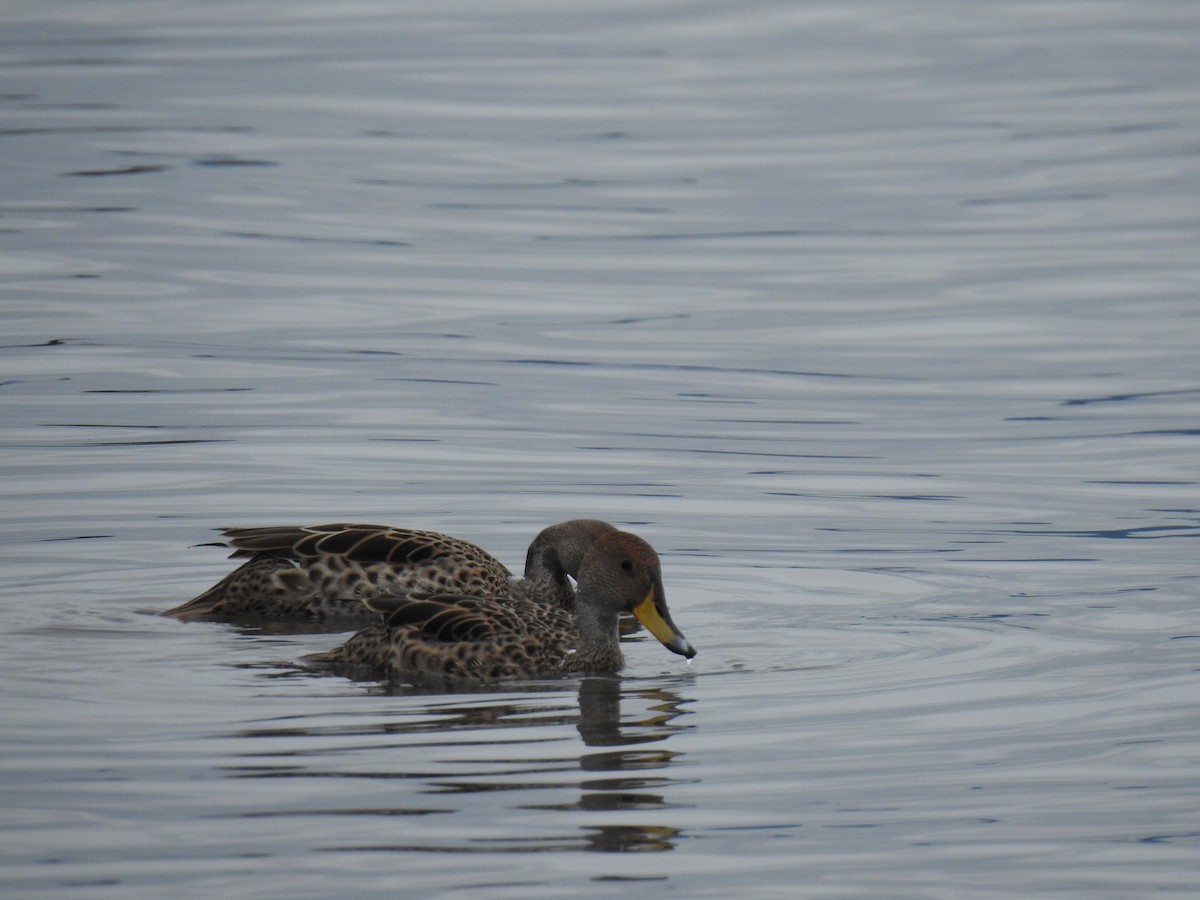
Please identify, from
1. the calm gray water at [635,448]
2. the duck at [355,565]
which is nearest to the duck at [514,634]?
the calm gray water at [635,448]

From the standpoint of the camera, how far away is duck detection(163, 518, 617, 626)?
38.4 feet

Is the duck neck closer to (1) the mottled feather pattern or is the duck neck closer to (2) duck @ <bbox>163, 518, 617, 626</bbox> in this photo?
(1) the mottled feather pattern

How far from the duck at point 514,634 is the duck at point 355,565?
1280 millimetres

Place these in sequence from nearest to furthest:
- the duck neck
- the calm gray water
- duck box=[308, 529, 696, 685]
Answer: the calm gray water
duck box=[308, 529, 696, 685]
the duck neck

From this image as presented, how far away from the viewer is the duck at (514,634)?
392 inches

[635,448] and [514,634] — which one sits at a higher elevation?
[635,448]

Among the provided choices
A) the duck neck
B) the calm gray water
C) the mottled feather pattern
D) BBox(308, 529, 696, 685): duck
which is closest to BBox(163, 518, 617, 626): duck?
the mottled feather pattern

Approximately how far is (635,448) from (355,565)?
3816mm

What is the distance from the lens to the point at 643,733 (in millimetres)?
9039

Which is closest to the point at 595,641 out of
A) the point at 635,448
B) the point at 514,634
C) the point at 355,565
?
the point at 514,634

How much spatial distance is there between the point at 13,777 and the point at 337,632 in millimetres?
3493

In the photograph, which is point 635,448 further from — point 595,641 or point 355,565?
point 595,641

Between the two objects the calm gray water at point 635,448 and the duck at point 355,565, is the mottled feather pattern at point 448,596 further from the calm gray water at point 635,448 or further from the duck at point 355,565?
the calm gray water at point 635,448

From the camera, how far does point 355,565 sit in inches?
468
